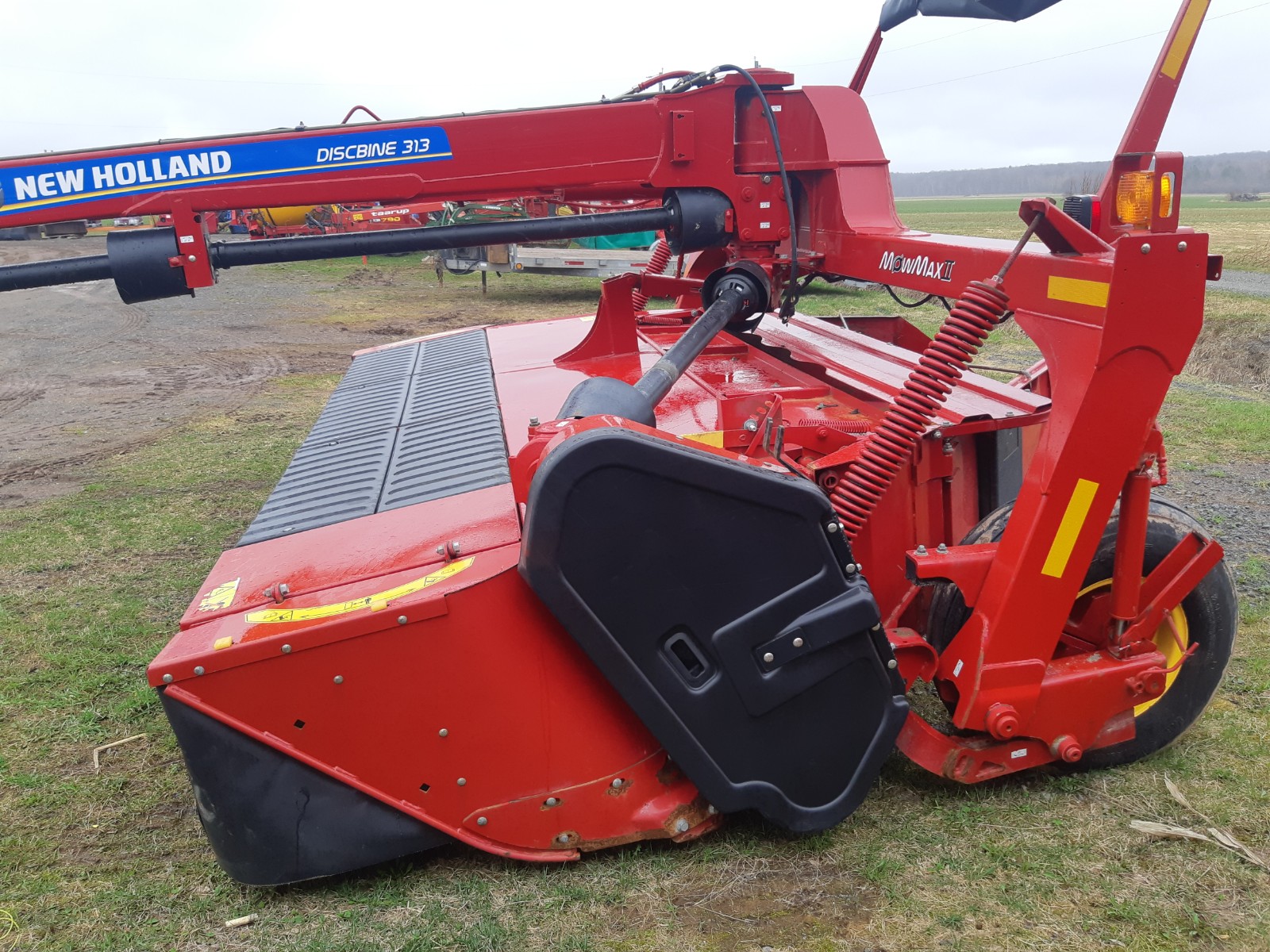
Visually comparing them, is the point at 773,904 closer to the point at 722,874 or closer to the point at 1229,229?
the point at 722,874

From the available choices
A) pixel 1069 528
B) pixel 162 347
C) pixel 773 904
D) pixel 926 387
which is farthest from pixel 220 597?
pixel 162 347

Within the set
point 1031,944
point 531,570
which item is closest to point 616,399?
point 531,570

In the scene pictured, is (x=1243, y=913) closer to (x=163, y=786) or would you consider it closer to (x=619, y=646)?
(x=619, y=646)

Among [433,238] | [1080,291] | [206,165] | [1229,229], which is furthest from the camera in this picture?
[1229,229]

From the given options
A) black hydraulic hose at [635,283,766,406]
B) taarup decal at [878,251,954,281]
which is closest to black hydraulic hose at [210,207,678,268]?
black hydraulic hose at [635,283,766,406]

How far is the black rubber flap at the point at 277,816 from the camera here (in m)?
2.41

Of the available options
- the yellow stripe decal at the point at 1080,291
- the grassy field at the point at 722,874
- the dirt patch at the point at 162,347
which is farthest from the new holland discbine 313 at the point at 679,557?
the dirt patch at the point at 162,347

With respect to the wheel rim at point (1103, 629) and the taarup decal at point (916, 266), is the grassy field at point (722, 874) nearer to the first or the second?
the wheel rim at point (1103, 629)

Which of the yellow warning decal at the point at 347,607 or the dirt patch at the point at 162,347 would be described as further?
the dirt patch at the point at 162,347

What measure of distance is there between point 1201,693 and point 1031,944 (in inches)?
45.4

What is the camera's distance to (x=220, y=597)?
2.66 m

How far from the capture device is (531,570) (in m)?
2.36

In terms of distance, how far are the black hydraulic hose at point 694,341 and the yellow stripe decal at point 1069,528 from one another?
113 centimetres

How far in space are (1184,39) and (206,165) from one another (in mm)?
2651
